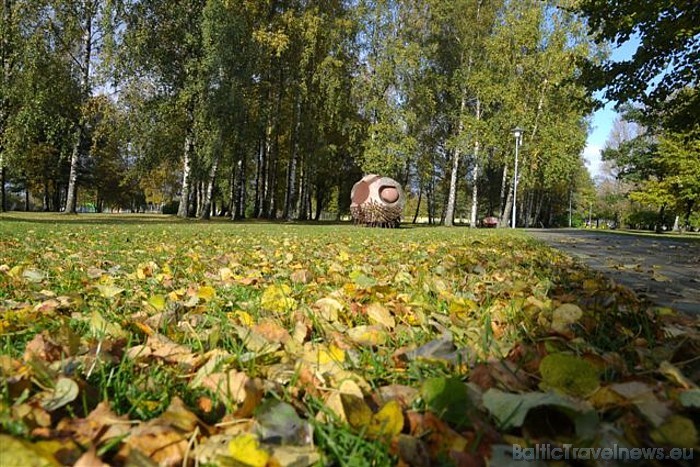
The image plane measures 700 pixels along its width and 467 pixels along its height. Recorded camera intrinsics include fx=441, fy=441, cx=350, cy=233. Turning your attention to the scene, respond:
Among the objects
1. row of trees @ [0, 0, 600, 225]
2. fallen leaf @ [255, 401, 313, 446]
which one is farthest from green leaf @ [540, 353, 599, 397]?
row of trees @ [0, 0, 600, 225]

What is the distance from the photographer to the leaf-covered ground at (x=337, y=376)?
80 centimetres

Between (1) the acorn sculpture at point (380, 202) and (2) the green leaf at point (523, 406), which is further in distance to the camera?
(1) the acorn sculpture at point (380, 202)

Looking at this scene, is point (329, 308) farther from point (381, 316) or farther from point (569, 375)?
point (569, 375)

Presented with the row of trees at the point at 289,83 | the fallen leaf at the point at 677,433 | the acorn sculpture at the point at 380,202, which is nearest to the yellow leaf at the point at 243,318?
the fallen leaf at the point at 677,433

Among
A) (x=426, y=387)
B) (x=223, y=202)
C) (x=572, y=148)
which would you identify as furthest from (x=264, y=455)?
(x=223, y=202)

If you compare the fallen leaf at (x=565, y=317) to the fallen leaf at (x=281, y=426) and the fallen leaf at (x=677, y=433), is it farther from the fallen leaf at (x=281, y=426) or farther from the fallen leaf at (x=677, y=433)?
→ the fallen leaf at (x=281, y=426)

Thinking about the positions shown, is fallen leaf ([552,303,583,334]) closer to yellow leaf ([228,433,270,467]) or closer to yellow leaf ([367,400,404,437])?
yellow leaf ([367,400,404,437])

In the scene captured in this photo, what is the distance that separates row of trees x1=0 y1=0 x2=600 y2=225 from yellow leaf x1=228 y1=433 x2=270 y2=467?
19.6 meters

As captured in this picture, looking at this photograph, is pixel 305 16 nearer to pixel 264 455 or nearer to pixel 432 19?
pixel 432 19

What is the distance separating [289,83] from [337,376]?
82.2ft

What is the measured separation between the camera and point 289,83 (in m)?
24.5

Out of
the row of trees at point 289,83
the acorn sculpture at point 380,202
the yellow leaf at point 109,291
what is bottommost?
the yellow leaf at point 109,291

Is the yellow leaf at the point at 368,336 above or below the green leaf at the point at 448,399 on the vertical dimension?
below

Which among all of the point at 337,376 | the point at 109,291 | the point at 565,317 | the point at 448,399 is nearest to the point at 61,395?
the point at 337,376
